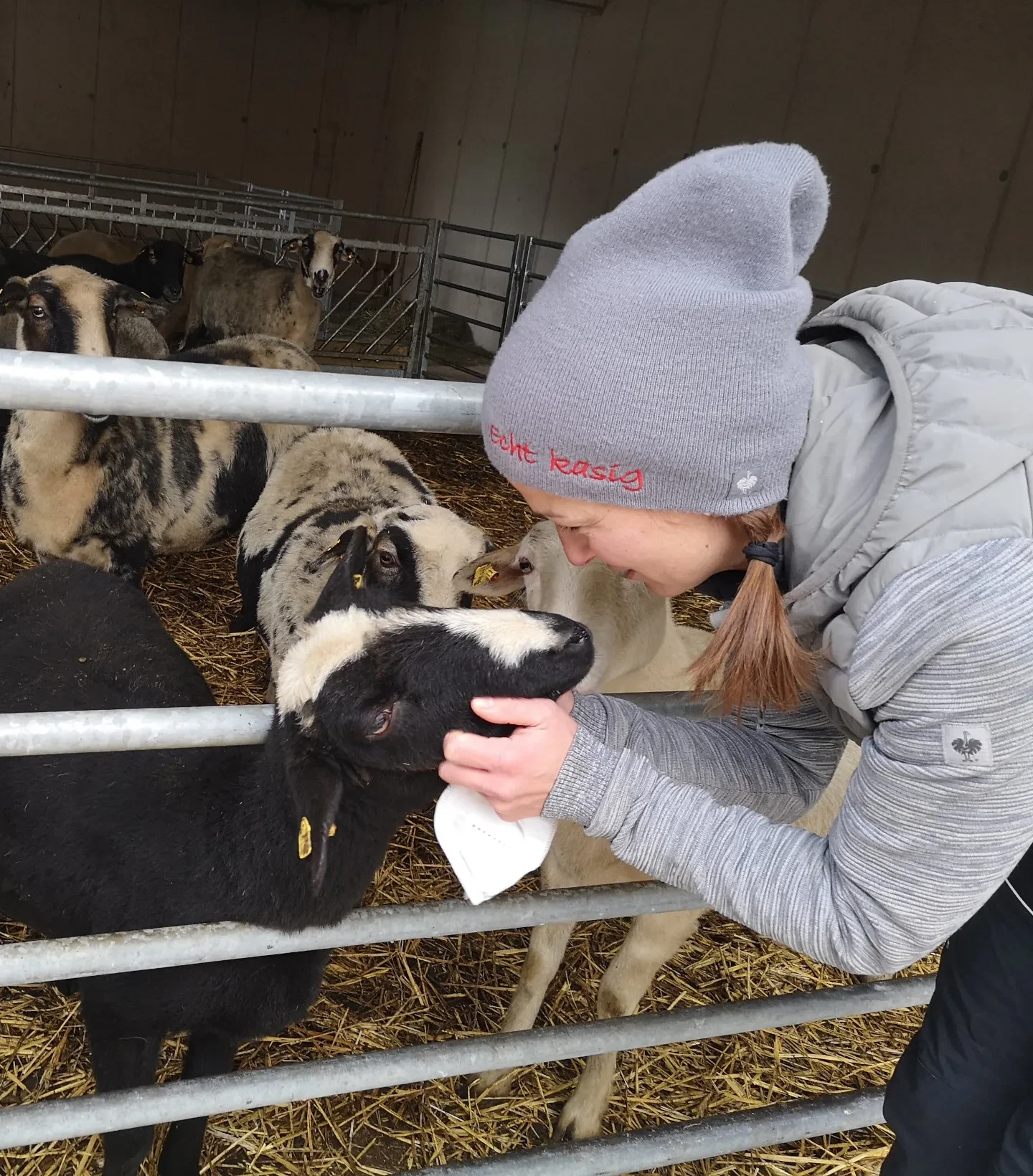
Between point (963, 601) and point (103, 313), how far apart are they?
372cm

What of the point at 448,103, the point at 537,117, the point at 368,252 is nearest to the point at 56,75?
the point at 368,252

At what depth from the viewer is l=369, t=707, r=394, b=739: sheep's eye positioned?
1541 mm

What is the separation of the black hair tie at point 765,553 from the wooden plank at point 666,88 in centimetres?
769

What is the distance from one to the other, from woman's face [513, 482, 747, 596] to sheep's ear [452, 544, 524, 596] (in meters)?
1.08

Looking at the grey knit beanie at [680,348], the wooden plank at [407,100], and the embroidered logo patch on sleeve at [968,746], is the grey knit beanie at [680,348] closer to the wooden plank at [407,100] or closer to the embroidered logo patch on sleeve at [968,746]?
the embroidered logo patch on sleeve at [968,746]

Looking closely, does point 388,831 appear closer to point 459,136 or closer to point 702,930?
point 702,930

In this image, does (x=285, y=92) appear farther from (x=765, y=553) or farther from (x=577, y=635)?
(x=765, y=553)

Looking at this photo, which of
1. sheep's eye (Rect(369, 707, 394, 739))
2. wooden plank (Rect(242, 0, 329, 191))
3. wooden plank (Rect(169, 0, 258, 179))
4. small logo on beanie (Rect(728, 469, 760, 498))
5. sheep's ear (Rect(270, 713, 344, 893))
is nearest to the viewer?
small logo on beanie (Rect(728, 469, 760, 498))

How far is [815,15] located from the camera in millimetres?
7184

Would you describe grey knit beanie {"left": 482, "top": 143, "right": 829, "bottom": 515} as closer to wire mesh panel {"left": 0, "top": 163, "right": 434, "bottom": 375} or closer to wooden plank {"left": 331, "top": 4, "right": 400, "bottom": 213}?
wire mesh panel {"left": 0, "top": 163, "right": 434, "bottom": 375}

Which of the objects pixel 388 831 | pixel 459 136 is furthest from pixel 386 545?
pixel 459 136

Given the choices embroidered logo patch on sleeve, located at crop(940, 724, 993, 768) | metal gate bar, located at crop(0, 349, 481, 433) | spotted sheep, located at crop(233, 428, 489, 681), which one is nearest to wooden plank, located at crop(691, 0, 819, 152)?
spotted sheep, located at crop(233, 428, 489, 681)

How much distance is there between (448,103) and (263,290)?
20.7 ft

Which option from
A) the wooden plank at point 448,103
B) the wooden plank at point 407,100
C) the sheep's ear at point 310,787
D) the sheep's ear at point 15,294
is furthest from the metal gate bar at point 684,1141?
the wooden plank at point 407,100
